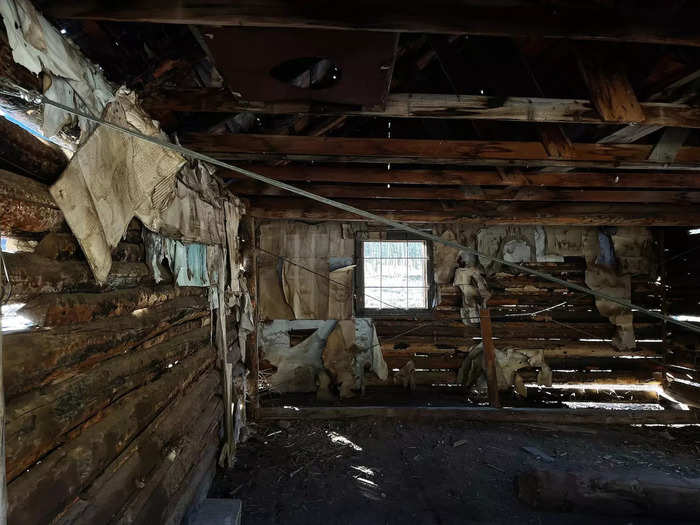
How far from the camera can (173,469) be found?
8.76 feet

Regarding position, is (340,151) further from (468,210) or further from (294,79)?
(468,210)

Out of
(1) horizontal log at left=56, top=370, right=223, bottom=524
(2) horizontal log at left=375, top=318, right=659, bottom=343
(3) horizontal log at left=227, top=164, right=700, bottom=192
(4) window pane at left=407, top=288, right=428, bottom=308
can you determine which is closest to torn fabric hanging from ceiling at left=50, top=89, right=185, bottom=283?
(1) horizontal log at left=56, top=370, right=223, bottom=524

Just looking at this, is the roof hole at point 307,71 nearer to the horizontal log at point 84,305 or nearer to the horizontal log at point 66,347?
the horizontal log at point 84,305

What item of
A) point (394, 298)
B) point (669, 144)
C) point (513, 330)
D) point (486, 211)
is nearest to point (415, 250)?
point (394, 298)

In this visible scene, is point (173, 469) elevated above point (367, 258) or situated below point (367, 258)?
below

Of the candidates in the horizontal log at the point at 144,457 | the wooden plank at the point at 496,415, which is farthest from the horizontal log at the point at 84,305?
the wooden plank at the point at 496,415

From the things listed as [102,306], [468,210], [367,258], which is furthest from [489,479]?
[102,306]

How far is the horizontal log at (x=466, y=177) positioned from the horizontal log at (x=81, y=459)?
2.32 meters

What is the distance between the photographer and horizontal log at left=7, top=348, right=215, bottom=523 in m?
1.28

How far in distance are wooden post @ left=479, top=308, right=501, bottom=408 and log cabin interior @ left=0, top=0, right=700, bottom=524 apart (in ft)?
0.19

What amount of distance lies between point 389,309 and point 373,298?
38 cm

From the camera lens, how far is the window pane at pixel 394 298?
23.8 ft

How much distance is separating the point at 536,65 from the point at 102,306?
3.70 m

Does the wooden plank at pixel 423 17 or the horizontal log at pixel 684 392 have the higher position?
the wooden plank at pixel 423 17
